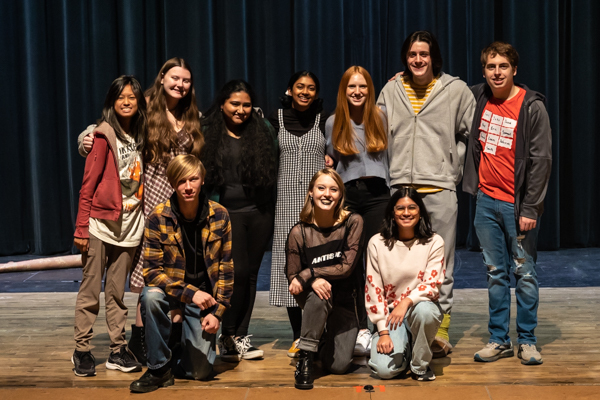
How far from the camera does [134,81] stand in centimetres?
302

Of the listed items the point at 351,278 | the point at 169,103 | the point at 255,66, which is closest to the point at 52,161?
the point at 255,66

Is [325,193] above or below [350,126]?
below

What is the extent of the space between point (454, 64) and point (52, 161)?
12.8 ft

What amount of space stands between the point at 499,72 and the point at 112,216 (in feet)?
6.10

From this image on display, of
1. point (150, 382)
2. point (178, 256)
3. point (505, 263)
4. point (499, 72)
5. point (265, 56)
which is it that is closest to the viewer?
point (150, 382)

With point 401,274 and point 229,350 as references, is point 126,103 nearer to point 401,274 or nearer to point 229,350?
point 229,350

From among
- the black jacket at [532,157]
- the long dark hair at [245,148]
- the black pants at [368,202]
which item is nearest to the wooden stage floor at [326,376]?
the black pants at [368,202]

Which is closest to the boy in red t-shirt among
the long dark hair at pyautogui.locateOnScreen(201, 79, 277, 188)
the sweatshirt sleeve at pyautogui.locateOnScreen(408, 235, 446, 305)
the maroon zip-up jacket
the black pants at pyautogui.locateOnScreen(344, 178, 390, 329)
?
the sweatshirt sleeve at pyautogui.locateOnScreen(408, 235, 446, 305)

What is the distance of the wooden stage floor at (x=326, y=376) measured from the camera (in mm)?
2721

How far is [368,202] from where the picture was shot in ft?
10.5

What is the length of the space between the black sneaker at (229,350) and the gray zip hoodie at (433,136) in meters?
1.10


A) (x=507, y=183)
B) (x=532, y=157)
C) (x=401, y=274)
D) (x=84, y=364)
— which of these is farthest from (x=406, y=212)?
(x=84, y=364)

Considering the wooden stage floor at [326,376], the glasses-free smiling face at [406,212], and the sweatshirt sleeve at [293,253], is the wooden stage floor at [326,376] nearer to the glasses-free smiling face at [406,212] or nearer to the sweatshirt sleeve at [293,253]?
the sweatshirt sleeve at [293,253]

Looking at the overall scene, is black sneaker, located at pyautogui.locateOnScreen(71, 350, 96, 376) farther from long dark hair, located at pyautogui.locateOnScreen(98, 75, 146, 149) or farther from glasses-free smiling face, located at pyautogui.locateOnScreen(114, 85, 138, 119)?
glasses-free smiling face, located at pyautogui.locateOnScreen(114, 85, 138, 119)
